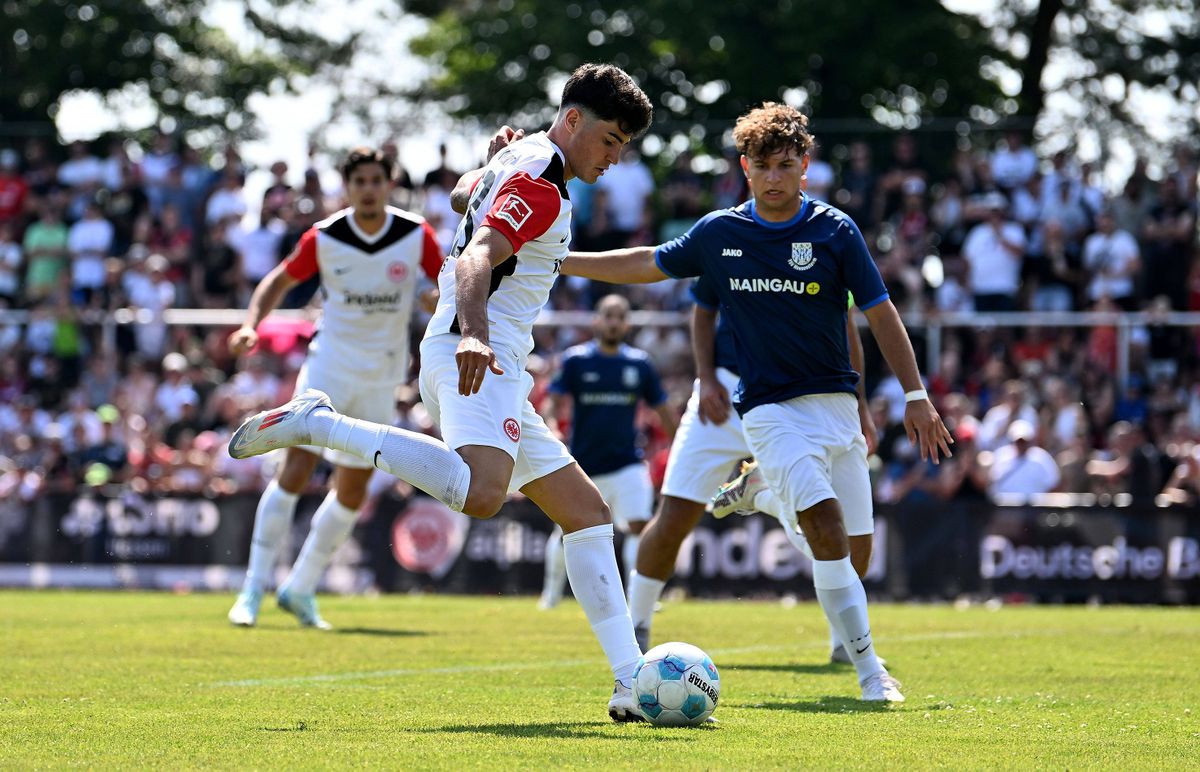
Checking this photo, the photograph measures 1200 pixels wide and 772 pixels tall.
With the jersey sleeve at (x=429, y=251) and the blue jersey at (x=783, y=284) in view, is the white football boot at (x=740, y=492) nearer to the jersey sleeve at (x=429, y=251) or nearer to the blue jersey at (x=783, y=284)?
the blue jersey at (x=783, y=284)

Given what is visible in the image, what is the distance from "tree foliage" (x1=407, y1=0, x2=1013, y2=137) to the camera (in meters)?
28.7

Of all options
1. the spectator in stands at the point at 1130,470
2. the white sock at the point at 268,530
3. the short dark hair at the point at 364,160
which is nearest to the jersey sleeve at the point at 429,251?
the short dark hair at the point at 364,160

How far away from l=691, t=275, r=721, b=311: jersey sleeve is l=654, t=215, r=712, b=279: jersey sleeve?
14.9 inches

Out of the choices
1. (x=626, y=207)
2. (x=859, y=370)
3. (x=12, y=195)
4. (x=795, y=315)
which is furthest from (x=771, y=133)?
(x=12, y=195)

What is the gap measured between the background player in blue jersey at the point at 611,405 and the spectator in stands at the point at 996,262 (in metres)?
7.21

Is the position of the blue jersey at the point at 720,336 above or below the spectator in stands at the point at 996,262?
below

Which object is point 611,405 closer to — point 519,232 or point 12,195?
point 519,232

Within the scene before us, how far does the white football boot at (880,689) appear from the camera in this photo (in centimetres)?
766

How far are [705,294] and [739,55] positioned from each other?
20680mm

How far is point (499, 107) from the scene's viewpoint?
108ft

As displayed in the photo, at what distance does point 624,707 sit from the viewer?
6789 mm

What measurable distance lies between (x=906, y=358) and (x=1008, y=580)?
1072 centimetres

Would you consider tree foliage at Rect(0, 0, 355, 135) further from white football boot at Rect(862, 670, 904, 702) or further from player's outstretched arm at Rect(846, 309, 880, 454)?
white football boot at Rect(862, 670, 904, 702)

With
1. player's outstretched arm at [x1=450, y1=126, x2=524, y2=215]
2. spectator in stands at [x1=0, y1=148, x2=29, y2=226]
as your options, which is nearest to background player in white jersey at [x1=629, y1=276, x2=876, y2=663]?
player's outstretched arm at [x1=450, y1=126, x2=524, y2=215]
